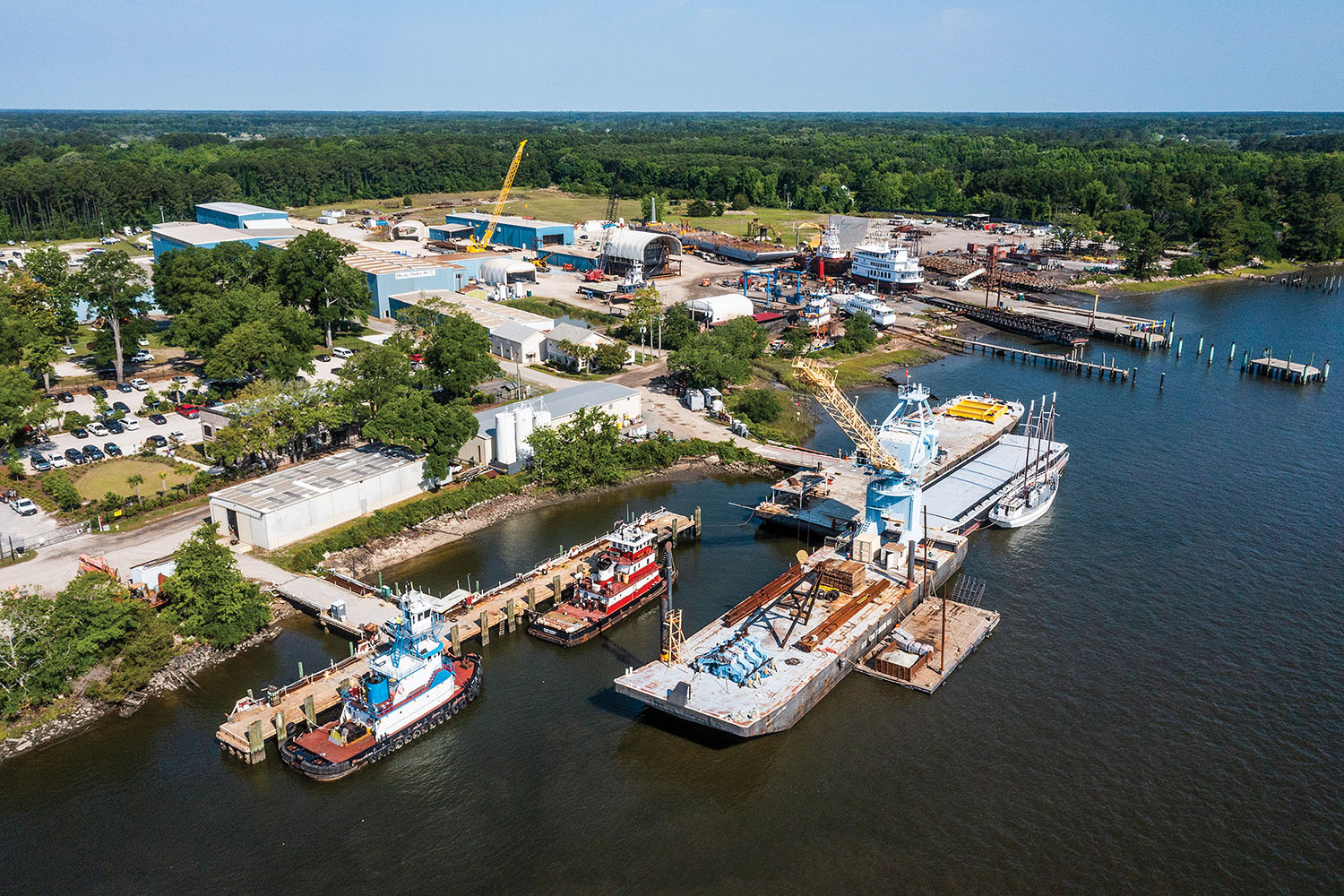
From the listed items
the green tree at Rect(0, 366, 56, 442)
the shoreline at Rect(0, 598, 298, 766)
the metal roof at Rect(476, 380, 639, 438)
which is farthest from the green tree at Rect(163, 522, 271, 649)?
the green tree at Rect(0, 366, 56, 442)

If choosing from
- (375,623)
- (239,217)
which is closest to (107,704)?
(375,623)

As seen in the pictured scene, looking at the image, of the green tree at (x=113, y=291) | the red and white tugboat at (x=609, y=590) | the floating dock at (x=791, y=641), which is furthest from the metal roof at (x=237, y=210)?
the floating dock at (x=791, y=641)

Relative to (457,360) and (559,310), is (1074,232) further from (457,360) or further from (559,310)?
(457,360)

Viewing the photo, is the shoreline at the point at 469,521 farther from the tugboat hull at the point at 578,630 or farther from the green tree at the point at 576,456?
the tugboat hull at the point at 578,630

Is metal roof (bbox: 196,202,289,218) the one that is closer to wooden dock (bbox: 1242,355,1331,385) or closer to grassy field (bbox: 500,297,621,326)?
grassy field (bbox: 500,297,621,326)

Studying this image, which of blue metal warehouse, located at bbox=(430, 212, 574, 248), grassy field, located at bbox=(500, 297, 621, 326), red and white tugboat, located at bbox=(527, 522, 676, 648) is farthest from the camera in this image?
blue metal warehouse, located at bbox=(430, 212, 574, 248)

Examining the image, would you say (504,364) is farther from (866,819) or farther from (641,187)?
(641,187)
